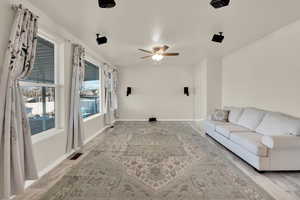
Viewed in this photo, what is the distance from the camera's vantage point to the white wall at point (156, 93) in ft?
26.2

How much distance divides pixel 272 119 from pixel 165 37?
2.77 meters

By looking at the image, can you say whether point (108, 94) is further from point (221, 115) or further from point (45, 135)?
point (221, 115)

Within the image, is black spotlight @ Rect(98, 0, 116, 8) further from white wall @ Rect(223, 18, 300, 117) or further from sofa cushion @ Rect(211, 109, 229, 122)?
sofa cushion @ Rect(211, 109, 229, 122)

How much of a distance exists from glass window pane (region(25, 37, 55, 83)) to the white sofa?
12.2 feet

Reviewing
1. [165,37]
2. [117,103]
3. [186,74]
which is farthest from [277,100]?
[117,103]

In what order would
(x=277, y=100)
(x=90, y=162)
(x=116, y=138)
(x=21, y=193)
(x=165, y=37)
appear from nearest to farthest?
(x=21, y=193) → (x=90, y=162) → (x=277, y=100) → (x=165, y=37) → (x=116, y=138)

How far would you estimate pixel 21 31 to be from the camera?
2137 mm

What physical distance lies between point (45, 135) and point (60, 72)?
4.08ft

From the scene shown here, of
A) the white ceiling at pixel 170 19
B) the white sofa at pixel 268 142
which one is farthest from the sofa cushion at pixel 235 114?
the white ceiling at pixel 170 19

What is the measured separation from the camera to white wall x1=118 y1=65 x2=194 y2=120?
8.00 metres

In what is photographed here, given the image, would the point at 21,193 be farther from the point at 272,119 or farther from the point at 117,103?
the point at 117,103

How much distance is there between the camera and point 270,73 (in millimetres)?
3881

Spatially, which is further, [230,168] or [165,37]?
[165,37]

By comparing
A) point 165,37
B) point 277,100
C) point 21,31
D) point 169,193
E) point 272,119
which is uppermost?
point 165,37
